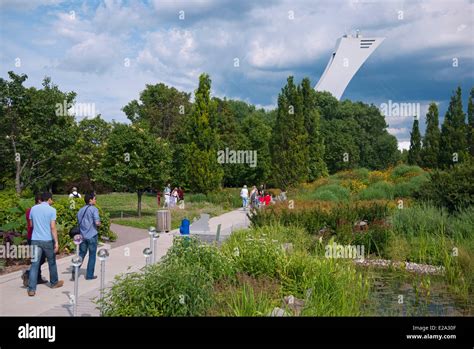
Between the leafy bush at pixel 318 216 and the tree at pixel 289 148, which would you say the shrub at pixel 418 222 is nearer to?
the leafy bush at pixel 318 216

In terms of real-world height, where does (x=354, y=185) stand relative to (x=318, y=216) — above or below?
above

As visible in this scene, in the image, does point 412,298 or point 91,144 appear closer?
point 412,298

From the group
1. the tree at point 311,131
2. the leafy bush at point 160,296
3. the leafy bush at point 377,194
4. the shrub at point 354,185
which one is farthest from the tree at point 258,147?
the leafy bush at point 160,296

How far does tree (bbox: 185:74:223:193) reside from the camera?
34719 millimetres

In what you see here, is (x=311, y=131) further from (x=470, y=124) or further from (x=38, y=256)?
(x=38, y=256)

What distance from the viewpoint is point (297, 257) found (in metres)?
9.11

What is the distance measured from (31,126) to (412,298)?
21.1 m

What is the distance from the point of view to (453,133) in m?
48.3

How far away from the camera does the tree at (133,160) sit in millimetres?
22672

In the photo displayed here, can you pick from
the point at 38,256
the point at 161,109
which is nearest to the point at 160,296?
the point at 38,256

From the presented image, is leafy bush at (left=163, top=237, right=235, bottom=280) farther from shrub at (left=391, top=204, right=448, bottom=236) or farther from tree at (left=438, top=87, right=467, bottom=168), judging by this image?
tree at (left=438, top=87, right=467, bottom=168)

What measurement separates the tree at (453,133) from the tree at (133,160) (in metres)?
32.1

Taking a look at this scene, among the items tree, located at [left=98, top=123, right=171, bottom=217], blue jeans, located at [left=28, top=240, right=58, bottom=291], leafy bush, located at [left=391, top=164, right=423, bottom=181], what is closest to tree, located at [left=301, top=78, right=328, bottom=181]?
leafy bush, located at [left=391, top=164, right=423, bottom=181]
